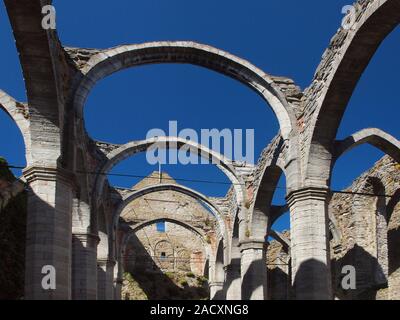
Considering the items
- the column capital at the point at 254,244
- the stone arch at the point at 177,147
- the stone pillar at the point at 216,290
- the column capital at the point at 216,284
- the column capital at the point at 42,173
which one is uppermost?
the stone arch at the point at 177,147

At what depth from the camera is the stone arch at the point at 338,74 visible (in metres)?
8.70

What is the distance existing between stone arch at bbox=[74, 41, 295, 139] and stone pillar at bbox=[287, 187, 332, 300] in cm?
165

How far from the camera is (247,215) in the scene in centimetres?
1639

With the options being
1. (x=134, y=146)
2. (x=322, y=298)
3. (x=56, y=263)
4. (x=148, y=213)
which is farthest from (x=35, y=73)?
(x=148, y=213)

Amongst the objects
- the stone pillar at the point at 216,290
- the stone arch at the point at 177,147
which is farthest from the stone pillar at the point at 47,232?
the stone pillar at the point at 216,290

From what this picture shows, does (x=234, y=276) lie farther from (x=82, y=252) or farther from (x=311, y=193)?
(x=311, y=193)

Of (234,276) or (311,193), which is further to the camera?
(234,276)

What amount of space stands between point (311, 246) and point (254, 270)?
18.7ft

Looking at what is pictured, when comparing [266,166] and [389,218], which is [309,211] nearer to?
[266,166]

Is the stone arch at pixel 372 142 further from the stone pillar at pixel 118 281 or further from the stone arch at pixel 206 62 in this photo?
the stone pillar at pixel 118 281

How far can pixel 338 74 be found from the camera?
9789 mm

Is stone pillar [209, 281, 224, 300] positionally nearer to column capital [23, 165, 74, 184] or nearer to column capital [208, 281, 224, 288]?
column capital [208, 281, 224, 288]

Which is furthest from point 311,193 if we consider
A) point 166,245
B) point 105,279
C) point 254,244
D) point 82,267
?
point 166,245

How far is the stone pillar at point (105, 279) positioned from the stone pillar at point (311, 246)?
9491 millimetres
